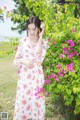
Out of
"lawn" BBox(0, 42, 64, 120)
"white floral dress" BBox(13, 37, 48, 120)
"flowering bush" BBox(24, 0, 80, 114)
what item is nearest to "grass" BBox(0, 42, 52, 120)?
"lawn" BBox(0, 42, 64, 120)

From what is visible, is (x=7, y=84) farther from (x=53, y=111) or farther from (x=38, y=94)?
(x=38, y=94)

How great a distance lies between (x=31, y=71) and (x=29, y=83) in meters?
0.18

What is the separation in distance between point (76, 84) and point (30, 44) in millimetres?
842

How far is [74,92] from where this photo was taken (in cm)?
484

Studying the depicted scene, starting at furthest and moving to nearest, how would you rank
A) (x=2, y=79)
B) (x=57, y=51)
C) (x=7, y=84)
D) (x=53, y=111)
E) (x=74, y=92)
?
(x=2, y=79) < (x=7, y=84) < (x=53, y=111) < (x=57, y=51) < (x=74, y=92)

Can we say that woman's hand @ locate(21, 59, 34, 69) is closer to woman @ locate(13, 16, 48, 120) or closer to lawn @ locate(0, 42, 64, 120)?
woman @ locate(13, 16, 48, 120)

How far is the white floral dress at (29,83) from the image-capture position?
4.91 metres

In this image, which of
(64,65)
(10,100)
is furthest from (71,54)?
(10,100)

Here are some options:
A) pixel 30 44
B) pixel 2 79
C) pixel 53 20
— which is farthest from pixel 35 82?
pixel 2 79

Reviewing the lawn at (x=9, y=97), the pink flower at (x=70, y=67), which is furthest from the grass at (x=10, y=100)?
the pink flower at (x=70, y=67)

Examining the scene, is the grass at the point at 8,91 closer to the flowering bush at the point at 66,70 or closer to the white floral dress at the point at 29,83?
the white floral dress at the point at 29,83

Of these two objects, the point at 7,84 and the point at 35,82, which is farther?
the point at 7,84

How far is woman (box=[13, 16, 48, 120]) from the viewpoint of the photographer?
4844mm

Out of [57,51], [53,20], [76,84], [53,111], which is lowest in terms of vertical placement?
[53,111]
